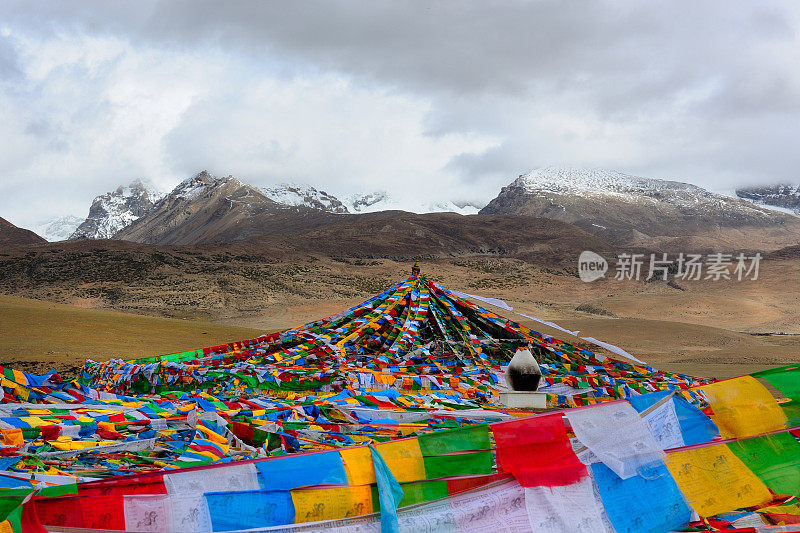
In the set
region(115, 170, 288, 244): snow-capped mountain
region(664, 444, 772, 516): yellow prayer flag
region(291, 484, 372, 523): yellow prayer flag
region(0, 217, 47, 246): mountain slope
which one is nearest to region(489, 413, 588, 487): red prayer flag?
region(664, 444, 772, 516): yellow prayer flag

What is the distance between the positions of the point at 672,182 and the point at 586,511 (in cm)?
17683

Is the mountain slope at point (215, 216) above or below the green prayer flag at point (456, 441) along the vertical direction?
above

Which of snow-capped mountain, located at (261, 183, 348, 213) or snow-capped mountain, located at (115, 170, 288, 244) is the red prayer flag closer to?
snow-capped mountain, located at (115, 170, 288, 244)

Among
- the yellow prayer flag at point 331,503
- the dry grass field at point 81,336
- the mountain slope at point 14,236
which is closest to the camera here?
the yellow prayer flag at point 331,503

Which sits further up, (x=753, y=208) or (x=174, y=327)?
(x=753, y=208)

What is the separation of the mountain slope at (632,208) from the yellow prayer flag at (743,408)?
95.4m

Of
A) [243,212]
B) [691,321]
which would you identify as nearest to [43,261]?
[691,321]

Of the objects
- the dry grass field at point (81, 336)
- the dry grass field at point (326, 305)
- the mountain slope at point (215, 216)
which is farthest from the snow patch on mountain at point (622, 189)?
the dry grass field at point (81, 336)

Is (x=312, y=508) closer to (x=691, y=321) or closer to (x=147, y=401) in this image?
(x=147, y=401)

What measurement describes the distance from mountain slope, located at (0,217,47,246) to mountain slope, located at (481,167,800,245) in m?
73.7

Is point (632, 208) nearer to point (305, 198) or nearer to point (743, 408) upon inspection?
point (305, 198)

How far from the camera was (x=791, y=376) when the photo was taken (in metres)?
5.29

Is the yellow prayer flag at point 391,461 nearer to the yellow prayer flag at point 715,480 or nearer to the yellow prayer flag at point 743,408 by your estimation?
the yellow prayer flag at point 715,480

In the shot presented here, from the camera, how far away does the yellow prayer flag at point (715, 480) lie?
473 cm
